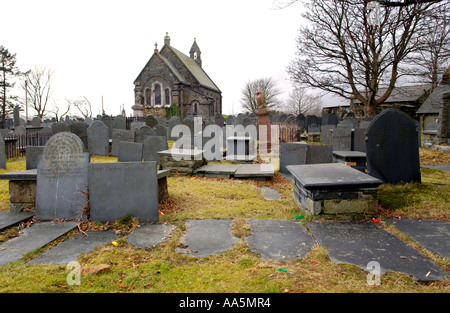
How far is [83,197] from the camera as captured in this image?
4.24 m

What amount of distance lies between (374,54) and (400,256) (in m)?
17.0

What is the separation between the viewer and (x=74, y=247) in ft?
10.8

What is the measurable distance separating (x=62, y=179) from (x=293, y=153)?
6.04 m

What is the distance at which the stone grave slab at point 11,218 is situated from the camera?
3.89 metres

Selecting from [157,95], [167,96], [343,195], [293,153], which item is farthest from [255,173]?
[157,95]

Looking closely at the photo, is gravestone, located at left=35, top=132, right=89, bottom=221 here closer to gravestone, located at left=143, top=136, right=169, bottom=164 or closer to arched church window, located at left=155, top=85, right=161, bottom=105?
gravestone, located at left=143, top=136, right=169, bottom=164

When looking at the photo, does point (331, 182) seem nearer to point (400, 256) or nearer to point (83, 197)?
point (400, 256)

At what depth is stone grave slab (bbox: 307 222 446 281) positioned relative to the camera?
102 inches

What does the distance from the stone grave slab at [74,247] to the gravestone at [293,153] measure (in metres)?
5.83

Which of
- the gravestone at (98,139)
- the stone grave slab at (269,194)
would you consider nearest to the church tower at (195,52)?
the gravestone at (98,139)

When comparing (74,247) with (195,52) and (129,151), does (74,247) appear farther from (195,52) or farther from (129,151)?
(195,52)
